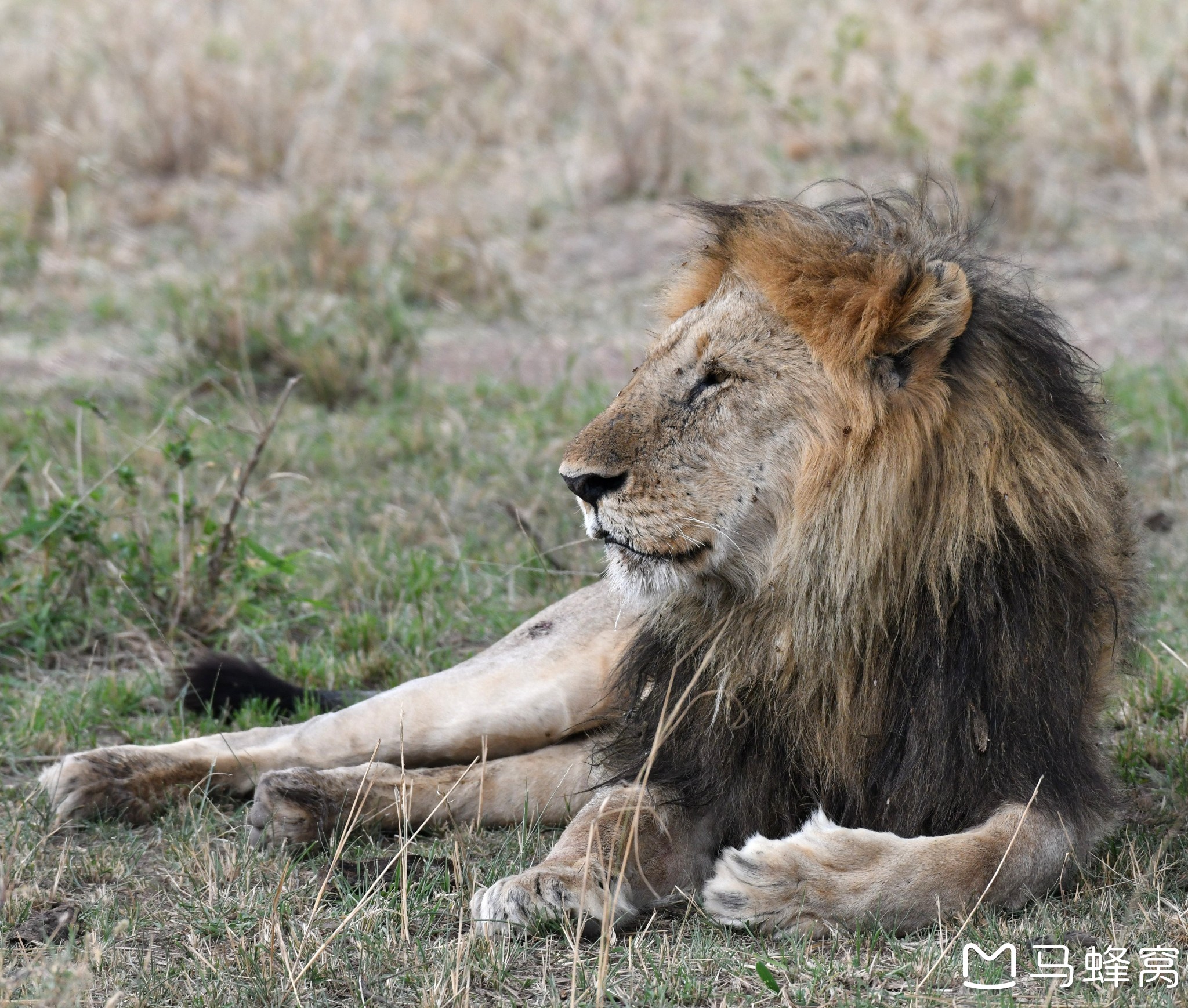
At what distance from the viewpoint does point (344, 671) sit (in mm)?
4191

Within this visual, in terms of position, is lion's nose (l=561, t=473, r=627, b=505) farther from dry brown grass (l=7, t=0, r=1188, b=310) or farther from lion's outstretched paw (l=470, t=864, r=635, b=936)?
dry brown grass (l=7, t=0, r=1188, b=310)

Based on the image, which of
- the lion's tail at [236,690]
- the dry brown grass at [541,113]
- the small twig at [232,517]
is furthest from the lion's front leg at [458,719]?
the dry brown grass at [541,113]

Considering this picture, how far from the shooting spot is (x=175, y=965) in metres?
2.53

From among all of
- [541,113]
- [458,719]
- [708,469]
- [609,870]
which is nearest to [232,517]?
[458,719]

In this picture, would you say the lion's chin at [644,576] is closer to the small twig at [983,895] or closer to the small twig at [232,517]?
the small twig at [983,895]

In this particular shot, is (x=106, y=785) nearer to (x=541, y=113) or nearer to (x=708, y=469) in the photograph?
(x=708, y=469)

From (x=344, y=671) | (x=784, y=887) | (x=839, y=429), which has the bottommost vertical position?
(x=344, y=671)

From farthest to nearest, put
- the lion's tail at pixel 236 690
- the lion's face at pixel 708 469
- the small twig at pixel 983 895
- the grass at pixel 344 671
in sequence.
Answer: the lion's tail at pixel 236 690, the lion's face at pixel 708 469, the grass at pixel 344 671, the small twig at pixel 983 895

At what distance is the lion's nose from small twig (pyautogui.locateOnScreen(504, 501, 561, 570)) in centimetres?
136

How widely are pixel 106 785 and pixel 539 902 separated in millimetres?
1157

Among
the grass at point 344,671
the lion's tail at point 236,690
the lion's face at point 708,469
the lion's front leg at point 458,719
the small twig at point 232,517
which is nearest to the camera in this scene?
the grass at point 344,671

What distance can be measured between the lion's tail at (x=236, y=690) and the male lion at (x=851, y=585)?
105 cm

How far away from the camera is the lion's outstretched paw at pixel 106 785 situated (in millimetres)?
3266

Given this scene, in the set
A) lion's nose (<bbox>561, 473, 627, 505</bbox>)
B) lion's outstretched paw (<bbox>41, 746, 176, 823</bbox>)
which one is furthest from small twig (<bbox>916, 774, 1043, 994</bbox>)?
lion's outstretched paw (<bbox>41, 746, 176, 823</bbox>)
